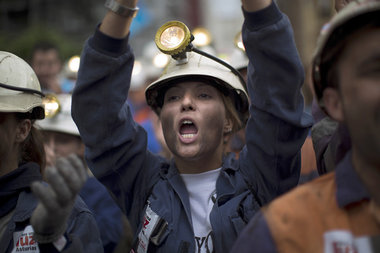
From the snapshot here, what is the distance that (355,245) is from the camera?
176cm

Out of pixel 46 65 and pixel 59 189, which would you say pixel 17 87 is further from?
pixel 46 65

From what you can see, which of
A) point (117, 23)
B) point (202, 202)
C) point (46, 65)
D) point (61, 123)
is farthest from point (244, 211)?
point (46, 65)

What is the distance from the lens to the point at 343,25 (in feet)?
6.21

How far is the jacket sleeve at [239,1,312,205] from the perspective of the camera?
8.22ft

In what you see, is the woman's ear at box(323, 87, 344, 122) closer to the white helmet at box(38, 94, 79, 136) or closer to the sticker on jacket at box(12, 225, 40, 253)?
the sticker on jacket at box(12, 225, 40, 253)

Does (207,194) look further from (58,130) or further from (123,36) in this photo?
(58,130)

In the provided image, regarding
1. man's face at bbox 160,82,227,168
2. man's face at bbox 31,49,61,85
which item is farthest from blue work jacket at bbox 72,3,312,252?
man's face at bbox 31,49,61,85

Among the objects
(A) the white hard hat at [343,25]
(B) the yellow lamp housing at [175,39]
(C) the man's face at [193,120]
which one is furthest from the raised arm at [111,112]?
(A) the white hard hat at [343,25]

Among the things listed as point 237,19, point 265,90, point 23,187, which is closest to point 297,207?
point 265,90

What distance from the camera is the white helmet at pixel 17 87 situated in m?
3.05

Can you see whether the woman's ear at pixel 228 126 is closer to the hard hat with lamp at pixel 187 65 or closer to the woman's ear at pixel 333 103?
the hard hat with lamp at pixel 187 65

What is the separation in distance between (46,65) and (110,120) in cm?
469

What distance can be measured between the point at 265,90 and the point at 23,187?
1.37 meters

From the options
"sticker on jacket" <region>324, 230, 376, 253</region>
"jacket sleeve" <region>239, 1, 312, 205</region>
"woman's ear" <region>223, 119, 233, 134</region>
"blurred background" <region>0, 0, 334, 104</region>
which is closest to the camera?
"sticker on jacket" <region>324, 230, 376, 253</region>
